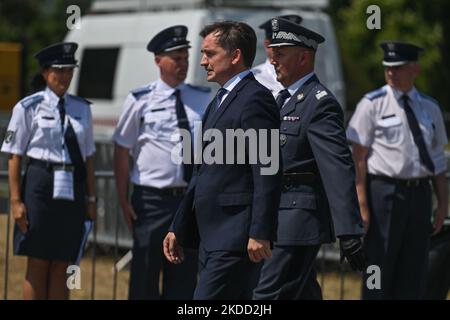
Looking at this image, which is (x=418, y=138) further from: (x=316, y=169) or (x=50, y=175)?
(x=50, y=175)

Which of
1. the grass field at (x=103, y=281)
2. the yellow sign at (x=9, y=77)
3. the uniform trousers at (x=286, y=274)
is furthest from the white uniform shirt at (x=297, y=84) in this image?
the yellow sign at (x=9, y=77)

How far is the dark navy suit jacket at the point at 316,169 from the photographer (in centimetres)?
615

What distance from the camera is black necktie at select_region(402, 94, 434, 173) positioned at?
802 cm

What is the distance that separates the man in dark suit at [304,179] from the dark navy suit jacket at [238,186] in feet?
1.43

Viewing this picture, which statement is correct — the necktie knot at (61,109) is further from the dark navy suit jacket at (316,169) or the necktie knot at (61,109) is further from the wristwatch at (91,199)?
the dark navy suit jacket at (316,169)

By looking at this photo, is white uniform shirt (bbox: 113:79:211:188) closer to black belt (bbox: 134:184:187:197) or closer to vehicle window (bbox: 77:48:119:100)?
black belt (bbox: 134:184:187:197)

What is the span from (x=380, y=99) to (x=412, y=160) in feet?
1.59

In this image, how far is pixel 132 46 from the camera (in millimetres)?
12617

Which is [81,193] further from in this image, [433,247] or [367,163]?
[433,247]

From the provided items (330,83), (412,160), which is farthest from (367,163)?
(330,83)

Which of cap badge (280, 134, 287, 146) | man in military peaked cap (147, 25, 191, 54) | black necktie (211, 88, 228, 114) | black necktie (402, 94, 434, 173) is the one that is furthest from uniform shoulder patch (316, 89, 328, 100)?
black necktie (402, 94, 434, 173)

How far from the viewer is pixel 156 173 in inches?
305

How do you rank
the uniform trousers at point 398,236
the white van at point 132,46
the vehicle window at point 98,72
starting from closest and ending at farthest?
the uniform trousers at point 398,236
the white van at point 132,46
the vehicle window at point 98,72

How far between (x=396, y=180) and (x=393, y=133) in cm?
32
